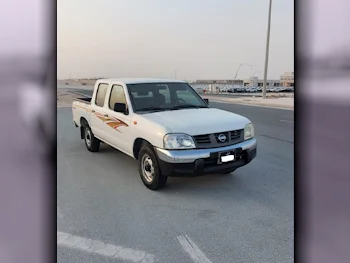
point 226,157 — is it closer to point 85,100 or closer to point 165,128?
point 165,128

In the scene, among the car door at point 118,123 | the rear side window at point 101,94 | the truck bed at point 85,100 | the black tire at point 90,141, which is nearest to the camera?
the rear side window at point 101,94

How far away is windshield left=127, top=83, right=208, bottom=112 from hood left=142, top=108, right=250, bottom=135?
141 mm

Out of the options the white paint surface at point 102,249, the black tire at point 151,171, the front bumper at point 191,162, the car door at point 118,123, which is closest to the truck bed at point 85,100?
the car door at point 118,123

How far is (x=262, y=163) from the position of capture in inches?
137

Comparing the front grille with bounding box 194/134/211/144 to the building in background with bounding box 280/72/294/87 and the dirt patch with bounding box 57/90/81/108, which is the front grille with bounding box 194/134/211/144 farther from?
the dirt patch with bounding box 57/90/81/108

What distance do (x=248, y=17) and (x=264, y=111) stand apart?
3.09 ft

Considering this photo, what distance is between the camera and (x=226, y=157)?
2.97 m

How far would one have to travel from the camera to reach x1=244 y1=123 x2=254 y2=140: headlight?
10.1 feet

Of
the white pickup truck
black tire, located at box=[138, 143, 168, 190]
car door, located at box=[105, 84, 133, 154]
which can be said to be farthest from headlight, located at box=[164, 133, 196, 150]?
car door, located at box=[105, 84, 133, 154]

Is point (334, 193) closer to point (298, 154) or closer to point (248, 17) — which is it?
point (298, 154)

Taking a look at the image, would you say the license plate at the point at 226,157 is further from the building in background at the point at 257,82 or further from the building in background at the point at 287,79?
the building in background at the point at 287,79

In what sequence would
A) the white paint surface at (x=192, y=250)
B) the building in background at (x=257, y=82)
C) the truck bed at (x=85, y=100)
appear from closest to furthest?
1. the white paint surface at (x=192, y=250)
2. the building in background at (x=257, y=82)
3. the truck bed at (x=85, y=100)

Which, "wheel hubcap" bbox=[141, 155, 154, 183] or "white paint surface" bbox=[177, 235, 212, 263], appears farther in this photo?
"wheel hubcap" bbox=[141, 155, 154, 183]

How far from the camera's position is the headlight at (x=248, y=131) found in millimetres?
3092
